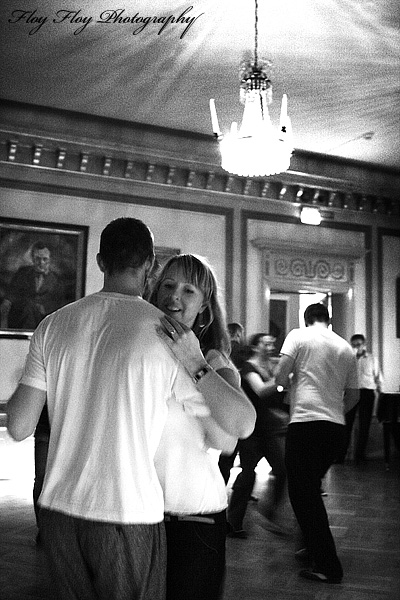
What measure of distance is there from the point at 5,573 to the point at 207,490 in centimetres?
259

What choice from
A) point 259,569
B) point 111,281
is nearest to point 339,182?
point 259,569

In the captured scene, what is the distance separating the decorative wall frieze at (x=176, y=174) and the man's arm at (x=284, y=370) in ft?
13.7

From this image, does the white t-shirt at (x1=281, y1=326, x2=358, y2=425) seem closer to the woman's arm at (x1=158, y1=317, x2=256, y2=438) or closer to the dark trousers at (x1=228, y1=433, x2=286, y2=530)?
the dark trousers at (x1=228, y1=433, x2=286, y2=530)

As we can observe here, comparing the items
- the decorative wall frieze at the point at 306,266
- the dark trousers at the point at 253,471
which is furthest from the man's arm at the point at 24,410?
the decorative wall frieze at the point at 306,266

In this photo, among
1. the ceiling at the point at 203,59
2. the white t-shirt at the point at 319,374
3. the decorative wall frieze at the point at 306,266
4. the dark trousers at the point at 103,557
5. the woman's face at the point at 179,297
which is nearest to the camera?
the dark trousers at the point at 103,557

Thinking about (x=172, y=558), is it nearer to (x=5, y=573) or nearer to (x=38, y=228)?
(x=5, y=573)

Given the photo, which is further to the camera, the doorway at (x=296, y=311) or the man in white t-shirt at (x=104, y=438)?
the doorway at (x=296, y=311)

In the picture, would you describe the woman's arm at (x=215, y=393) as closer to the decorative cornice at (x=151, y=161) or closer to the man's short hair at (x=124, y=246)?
the man's short hair at (x=124, y=246)

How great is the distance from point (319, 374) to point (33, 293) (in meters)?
4.17

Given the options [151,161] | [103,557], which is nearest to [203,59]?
[151,161]

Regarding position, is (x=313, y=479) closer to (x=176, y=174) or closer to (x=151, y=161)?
(x=151, y=161)

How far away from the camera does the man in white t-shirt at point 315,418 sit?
3.85m

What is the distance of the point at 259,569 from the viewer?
3986 mm

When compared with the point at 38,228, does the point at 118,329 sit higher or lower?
lower
